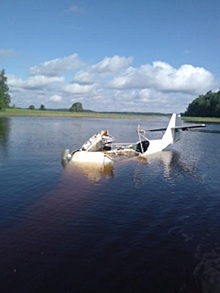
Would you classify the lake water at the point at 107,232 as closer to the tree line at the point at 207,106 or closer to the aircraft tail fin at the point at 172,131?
the aircraft tail fin at the point at 172,131

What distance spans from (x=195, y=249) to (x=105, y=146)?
20645 millimetres

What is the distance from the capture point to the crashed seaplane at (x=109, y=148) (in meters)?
25.9

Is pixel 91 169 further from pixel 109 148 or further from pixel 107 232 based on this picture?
pixel 107 232

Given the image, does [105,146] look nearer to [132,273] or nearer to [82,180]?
[82,180]

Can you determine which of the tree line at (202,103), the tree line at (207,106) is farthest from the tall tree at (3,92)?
the tree line at (207,106)

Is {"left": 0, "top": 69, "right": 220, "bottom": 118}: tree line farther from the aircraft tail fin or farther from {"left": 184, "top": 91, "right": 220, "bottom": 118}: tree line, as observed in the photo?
the aircraft tail fin

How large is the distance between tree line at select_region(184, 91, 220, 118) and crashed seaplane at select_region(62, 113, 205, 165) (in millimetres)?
125315

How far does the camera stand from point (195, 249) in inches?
426

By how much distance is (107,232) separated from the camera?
12.0 metres

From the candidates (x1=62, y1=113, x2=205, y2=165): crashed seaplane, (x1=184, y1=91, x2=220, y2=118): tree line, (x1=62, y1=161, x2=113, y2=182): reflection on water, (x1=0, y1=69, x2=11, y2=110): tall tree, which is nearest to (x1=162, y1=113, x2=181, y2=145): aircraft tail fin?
(x1=62, y1=113, x2=205, y2=165): crashed seaplane

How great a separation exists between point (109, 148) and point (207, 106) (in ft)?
470

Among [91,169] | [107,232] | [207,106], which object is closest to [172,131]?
[91,169]

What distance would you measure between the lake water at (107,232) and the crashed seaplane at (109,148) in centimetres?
327

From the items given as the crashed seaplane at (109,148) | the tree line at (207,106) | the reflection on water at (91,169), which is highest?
the tree line at (207,106)
